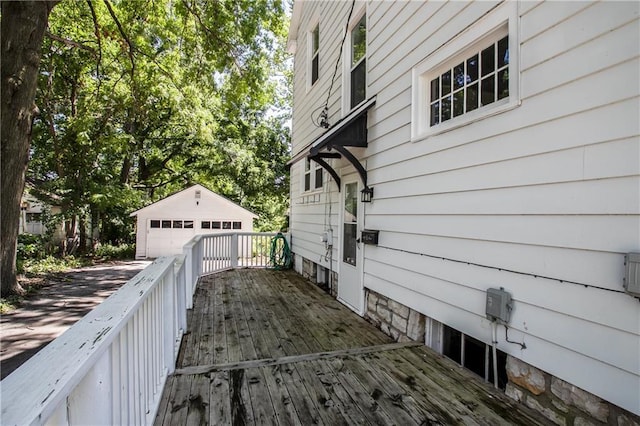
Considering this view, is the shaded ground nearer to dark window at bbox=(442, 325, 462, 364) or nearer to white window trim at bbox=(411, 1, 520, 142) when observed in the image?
dark window at bbox=(442, 325, 462, 364)

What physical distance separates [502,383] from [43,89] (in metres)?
16.3

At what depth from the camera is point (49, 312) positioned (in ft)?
23.5

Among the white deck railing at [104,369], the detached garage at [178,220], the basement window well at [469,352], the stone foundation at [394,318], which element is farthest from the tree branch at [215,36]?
the detached garage at [178,220]

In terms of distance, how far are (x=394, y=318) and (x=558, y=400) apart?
6.02 ft

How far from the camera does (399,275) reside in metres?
3.64

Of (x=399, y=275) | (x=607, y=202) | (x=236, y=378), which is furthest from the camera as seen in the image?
(x=399, y=275)

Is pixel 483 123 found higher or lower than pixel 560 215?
higher

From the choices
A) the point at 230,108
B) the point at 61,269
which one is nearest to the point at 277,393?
the point at 230,108


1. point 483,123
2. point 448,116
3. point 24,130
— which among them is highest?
point 24,130

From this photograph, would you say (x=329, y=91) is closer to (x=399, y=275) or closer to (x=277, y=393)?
(x=399, y=275)

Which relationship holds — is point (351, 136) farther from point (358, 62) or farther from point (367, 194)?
point (358, 62)

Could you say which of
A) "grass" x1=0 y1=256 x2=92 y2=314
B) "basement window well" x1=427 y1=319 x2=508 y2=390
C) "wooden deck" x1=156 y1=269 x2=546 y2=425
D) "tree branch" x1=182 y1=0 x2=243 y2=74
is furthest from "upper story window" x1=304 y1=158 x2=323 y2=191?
"grass" x1=0 y1=256 x2=92 y2=314

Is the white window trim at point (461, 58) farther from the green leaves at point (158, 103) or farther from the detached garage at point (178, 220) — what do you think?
the detached garage at point (178, 220)

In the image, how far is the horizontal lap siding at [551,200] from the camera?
5.63 feet
